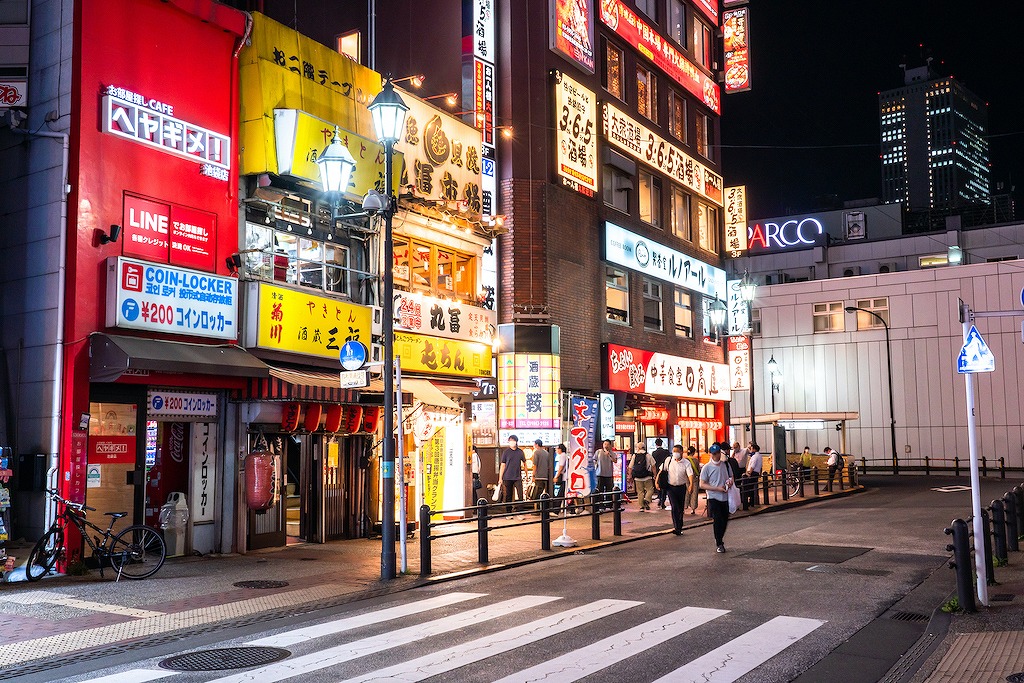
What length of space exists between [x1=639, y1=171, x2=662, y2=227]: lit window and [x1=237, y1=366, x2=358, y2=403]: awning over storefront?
744 inches

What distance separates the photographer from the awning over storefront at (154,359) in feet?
48.6

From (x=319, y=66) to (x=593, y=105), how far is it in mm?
12954

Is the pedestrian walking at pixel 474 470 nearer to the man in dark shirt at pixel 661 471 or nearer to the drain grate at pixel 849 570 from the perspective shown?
the man in dark shirt at pixel 661 471

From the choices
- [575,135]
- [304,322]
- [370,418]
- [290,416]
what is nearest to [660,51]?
[575,135]

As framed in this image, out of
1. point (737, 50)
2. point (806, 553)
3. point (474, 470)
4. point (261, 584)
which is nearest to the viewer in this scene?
point (261, 584)

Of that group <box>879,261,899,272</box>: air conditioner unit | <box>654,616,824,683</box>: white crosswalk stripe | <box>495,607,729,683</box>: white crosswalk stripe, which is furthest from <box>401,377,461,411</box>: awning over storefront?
<box>879,261,899,272</box>: air conditioner unit

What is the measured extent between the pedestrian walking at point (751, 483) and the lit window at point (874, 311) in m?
30.7

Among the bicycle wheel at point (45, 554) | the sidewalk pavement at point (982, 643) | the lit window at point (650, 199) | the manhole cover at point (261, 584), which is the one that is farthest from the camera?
the lit window at point (650, 199)

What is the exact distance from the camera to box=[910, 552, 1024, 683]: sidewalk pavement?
25.0 feet

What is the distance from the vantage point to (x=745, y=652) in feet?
29.5

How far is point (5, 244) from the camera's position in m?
16.2

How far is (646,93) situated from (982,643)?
97.1 feet

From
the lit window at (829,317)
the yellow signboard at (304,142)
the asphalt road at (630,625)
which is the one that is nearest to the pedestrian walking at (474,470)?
the asphalt road at (630,625)

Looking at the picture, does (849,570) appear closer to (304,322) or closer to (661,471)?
(661,471)
